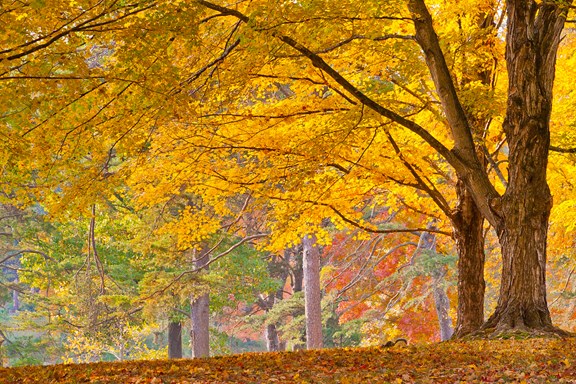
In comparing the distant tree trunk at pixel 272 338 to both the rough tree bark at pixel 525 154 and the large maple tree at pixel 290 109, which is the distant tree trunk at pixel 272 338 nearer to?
the large maple tree at pixel 290 109

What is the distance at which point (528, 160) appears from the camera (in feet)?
27.8

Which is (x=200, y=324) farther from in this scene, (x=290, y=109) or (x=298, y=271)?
(x=290, y=109)

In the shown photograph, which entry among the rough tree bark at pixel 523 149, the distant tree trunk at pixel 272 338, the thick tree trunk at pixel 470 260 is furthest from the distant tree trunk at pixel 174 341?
the rough tree bark at pixel 523 149

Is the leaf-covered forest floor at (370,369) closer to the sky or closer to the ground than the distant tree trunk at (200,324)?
closer to the ground

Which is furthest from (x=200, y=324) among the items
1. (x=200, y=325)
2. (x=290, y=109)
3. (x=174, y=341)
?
(x=290, y=109)

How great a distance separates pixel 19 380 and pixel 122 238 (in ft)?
43.8

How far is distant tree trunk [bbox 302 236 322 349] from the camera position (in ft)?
54.4

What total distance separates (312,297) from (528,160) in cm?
897

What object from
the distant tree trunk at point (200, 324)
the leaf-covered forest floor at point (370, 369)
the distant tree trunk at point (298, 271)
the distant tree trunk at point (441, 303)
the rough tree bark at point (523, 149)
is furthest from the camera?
the distant tree trunk at point (298, 271)

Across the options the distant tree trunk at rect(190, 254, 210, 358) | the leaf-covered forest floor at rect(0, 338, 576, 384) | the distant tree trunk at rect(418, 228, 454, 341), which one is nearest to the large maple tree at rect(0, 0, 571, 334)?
the leaf-covered forest floor at rect(0, 338, 576, 384)

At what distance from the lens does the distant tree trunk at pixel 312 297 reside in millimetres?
16578

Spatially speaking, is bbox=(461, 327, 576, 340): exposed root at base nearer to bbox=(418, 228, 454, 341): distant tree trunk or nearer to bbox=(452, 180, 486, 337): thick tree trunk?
bbox=(452, 180, 486, 337): thick tree trunk

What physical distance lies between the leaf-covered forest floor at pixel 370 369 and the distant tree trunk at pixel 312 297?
908 cm

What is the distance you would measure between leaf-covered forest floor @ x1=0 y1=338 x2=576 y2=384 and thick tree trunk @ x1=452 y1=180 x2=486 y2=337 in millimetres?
Answer: 2491
